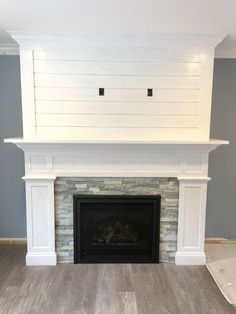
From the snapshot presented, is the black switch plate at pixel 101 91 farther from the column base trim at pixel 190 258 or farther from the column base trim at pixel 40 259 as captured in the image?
the column base trim at pixel 190 258

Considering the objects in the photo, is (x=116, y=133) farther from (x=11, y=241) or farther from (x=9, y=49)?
(x=11, y=241)

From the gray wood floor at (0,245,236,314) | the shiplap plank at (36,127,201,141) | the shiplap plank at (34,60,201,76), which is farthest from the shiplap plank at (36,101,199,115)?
the gray wood floor at (0,245,236,314)

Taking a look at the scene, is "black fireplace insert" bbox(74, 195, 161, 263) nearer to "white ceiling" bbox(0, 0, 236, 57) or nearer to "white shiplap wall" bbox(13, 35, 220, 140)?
"white shiplap wall" bbox(13, 35, 220, 140)

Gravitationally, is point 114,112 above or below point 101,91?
below

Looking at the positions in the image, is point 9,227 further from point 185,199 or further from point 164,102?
point 164,102

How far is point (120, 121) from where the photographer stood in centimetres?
301

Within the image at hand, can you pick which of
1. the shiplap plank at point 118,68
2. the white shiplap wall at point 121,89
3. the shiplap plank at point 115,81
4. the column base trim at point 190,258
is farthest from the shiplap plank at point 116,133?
the column base trim at point 190,258

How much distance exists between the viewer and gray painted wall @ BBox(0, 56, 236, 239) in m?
3.36

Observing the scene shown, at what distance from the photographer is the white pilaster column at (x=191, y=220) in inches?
121

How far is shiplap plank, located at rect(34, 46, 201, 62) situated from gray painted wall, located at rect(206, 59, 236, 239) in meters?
0.64

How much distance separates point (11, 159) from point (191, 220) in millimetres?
2156

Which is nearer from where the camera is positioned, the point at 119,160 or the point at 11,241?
the point at 119,160

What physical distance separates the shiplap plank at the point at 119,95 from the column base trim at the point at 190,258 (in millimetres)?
1625

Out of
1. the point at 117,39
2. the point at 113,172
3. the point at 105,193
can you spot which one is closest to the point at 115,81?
the point at 117,39
